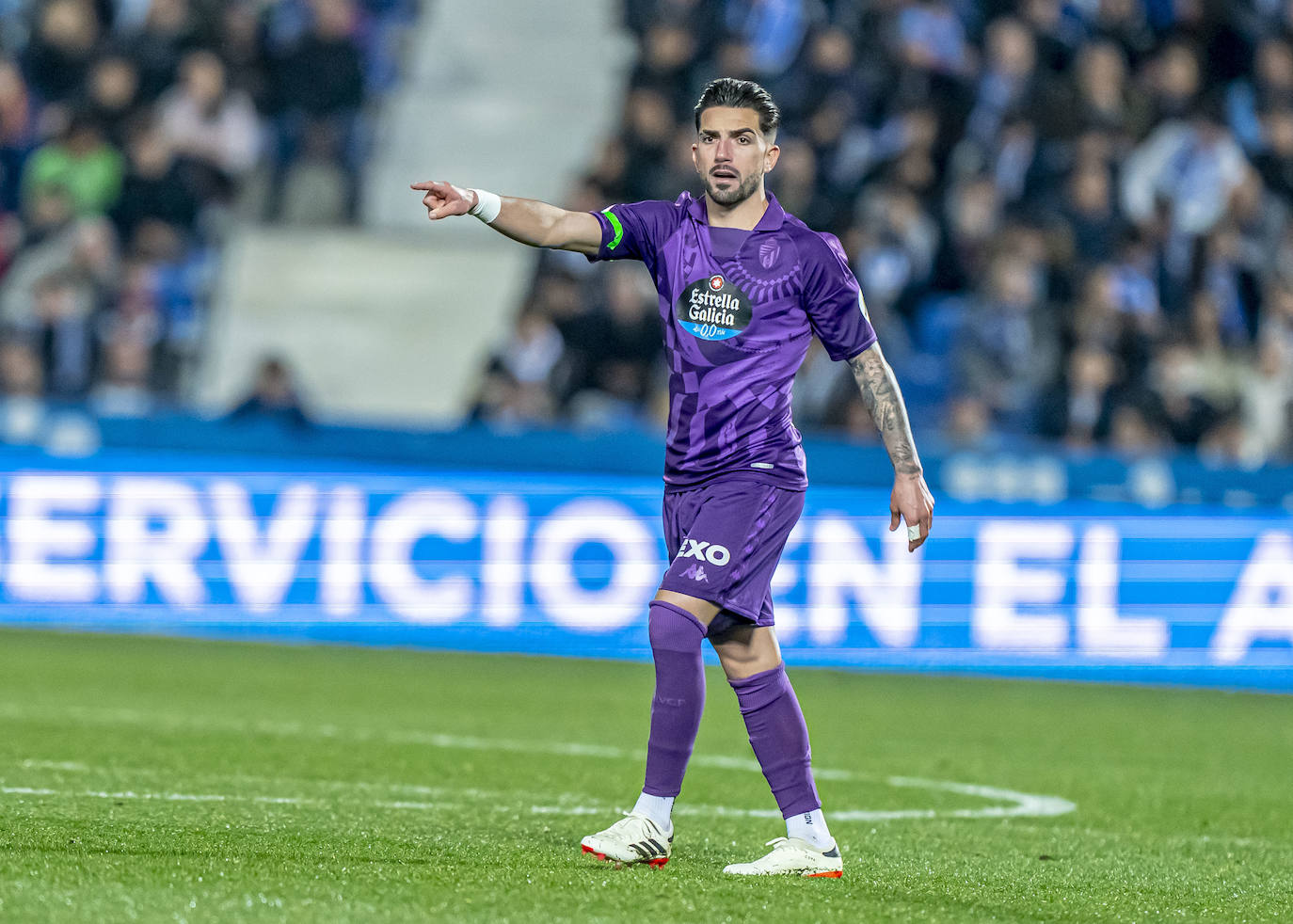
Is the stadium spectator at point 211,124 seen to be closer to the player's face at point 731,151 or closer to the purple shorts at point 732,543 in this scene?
the player's face at point 731,151

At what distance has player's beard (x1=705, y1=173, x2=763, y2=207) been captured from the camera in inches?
213

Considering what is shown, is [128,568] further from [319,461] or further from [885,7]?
[885,7]

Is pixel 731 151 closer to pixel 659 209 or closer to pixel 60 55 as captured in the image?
pixel 659 209

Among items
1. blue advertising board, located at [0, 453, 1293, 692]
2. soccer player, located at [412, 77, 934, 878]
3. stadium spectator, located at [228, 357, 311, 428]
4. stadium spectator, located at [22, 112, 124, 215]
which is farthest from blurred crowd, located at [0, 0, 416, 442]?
soccer player, located at [412, 77, 934, 878]

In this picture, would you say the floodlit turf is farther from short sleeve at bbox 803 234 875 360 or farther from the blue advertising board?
short sleeve at bbox 803 234 875 360

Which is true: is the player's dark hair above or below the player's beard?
above

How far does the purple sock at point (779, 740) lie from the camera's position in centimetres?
545

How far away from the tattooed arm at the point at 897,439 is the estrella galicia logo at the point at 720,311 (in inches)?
13.2

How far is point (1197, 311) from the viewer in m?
14.8

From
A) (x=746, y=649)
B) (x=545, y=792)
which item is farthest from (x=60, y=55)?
(x=746, y=649)

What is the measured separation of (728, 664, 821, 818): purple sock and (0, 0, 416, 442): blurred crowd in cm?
1009

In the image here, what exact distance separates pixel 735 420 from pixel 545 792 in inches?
89.1

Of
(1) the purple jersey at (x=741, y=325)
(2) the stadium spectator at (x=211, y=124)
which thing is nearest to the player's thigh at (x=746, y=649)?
(1) the purple jersey at (x=741, y=325)

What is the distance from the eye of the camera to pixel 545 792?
23.6 feet
